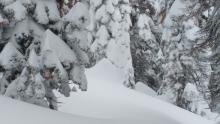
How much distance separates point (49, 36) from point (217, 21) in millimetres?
3668

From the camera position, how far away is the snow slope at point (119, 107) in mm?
11336

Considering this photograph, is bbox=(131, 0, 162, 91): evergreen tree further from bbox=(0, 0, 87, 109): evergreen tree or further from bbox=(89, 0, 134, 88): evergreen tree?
bbox=(0, 0, 87, 109): evergreen tree

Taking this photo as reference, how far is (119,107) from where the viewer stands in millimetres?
12469

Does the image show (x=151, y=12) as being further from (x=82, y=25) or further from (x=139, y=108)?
(x=82, y=25)

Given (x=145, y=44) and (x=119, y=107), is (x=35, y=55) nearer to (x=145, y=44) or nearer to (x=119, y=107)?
(x=119, y=107)

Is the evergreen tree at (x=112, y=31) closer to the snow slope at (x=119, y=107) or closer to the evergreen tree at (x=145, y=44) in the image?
the evergreen tree at (x=145, y=44)

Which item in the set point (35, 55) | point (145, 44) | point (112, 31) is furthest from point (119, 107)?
point (145, 44)

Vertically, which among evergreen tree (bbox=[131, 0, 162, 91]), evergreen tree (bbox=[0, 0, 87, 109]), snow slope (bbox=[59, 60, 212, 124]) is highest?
evergreen tree (bbox=[0, 0, 87, 109])

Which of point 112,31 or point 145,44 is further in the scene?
point 145,44

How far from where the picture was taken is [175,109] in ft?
48.1

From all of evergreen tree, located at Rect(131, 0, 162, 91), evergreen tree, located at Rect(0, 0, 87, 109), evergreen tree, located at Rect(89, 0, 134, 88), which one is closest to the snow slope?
evergreen tree, located at Rect(0, 0, 87, 109)

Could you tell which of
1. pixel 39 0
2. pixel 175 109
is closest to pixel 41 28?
pixel 39 0

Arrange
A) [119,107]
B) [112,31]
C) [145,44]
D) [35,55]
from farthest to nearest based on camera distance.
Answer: [145,44], [112,31], [119,107], [35,55]

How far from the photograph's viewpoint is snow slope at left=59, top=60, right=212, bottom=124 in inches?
446
